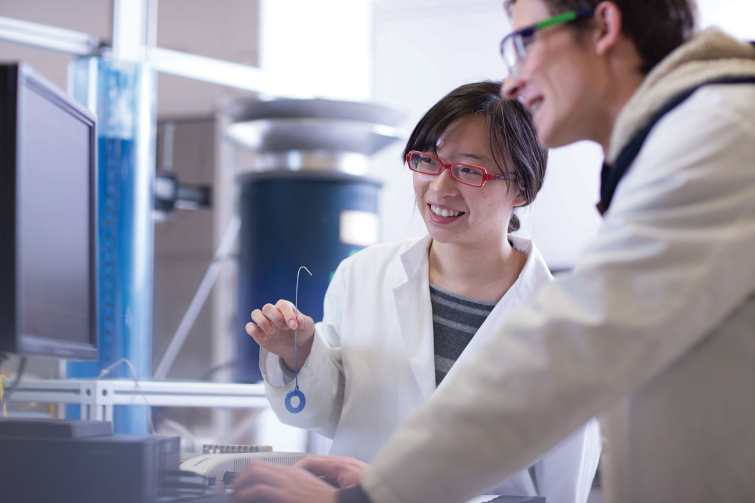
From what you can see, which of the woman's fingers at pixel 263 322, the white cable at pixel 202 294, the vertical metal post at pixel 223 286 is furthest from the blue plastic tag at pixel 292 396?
the vertical metal post at pixel 223 286

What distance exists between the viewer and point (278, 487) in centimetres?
72

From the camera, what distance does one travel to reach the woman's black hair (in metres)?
1.32

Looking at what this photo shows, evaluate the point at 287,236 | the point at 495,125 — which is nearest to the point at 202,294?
the point at 287,236

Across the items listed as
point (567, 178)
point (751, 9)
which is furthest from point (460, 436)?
point (751, 9)

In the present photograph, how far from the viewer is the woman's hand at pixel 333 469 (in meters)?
0.89

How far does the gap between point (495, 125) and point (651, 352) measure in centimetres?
79

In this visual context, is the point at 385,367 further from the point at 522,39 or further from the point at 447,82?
the point at 447,82

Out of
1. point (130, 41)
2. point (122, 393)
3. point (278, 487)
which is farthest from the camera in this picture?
point (130, 41)

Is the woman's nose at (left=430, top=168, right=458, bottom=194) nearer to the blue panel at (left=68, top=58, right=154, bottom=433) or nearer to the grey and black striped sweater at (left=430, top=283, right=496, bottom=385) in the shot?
the grey and black striped sweater at (left=430, top=283, right=496, bottom=385)

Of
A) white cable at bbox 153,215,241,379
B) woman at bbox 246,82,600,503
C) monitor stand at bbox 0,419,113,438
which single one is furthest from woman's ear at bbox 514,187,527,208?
white cable at bbox 153,215,241,379

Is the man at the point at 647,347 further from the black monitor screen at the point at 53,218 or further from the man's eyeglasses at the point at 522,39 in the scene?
the black monitor screen at the point at 53,218

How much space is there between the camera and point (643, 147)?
70 cm

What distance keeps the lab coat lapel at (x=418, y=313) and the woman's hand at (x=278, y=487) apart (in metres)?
0.58

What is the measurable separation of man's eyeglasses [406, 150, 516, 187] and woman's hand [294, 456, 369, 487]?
604mm
